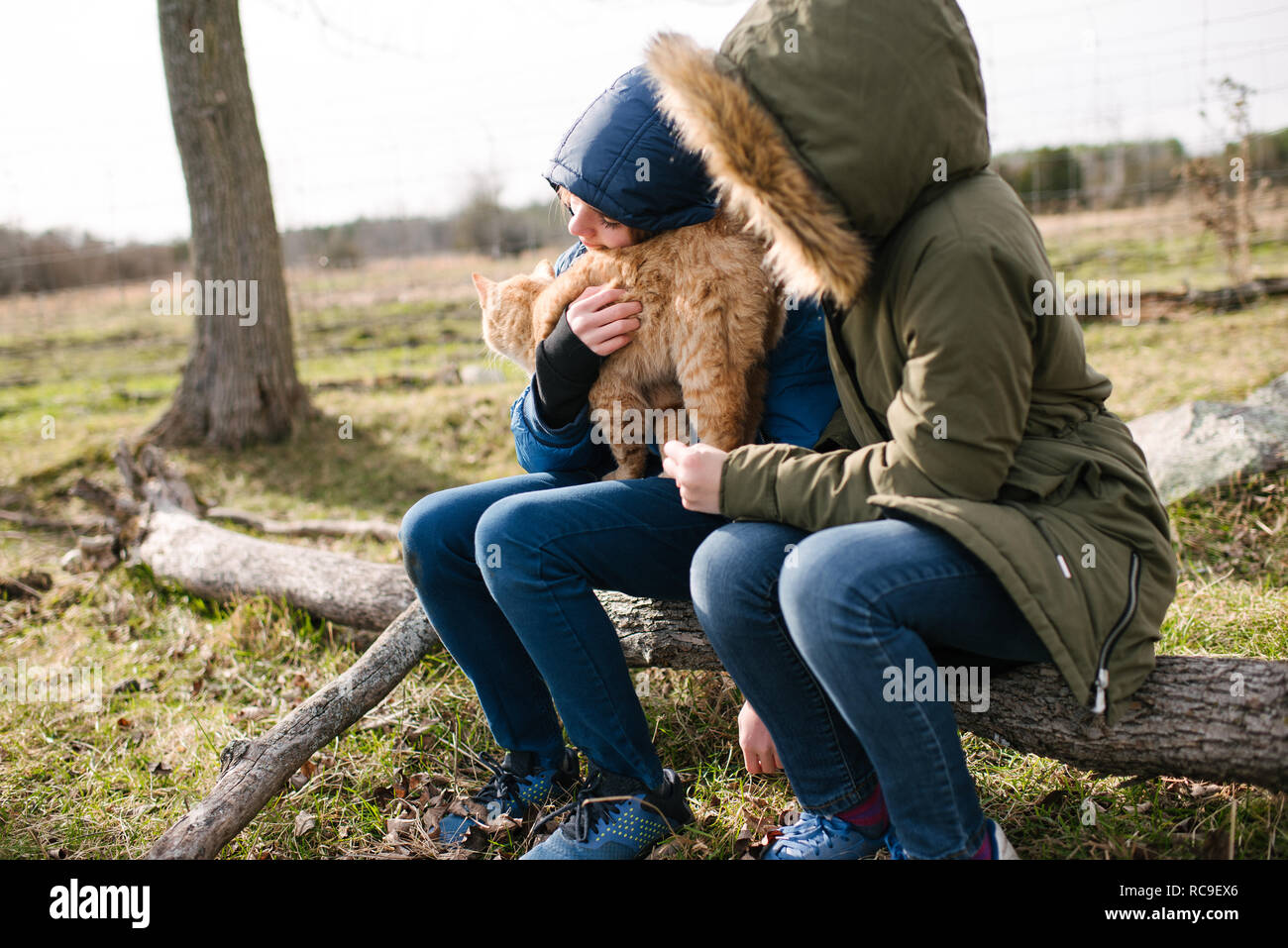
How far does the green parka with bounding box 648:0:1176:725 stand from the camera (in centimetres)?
164

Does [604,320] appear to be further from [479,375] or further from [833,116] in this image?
[479,375]

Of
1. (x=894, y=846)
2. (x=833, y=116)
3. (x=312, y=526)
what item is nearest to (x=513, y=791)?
(x=894, y=846)

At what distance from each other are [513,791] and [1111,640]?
158cm

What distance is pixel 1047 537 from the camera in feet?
5.54

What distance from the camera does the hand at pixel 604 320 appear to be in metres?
2.36

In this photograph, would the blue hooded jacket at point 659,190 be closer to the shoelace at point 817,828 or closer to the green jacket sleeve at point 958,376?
the green jacket sleeve at point 958,376

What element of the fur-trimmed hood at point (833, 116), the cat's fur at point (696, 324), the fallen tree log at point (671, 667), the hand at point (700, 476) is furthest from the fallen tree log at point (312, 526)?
the fur-trimmed hood at point (833, 116)

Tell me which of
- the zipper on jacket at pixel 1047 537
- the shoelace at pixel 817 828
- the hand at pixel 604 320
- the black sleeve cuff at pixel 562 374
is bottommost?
the shoelace at pixel 817 828

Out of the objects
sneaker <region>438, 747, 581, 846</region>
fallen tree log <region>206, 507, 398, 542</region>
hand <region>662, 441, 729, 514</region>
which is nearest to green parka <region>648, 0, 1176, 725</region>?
hand <region>662, 441, 729, 514</region>

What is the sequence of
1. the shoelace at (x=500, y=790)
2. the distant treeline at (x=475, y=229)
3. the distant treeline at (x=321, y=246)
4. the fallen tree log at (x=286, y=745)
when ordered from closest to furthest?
the fallen tree log at (x=286, y=745)
the shoelace at (x=500, y=790)
the distant treeline at (x=475, y=229)
the distant treeline at (x=321, y=246)

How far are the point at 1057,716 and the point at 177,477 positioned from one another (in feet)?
15.2

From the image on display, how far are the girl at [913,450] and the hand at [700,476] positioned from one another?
6cm

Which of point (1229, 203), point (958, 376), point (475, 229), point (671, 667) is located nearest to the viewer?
point (958, 376)

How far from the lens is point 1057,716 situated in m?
2.01
